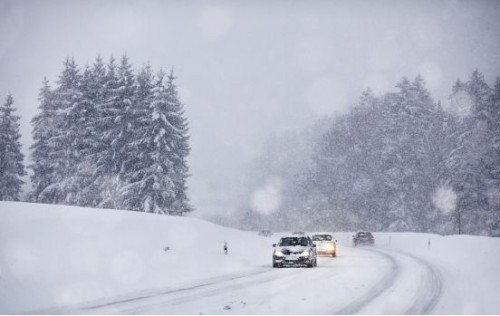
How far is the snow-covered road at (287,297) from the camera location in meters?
11.8

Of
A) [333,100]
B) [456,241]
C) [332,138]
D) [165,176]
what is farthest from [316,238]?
[333,100]

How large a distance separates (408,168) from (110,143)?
48.1 meters

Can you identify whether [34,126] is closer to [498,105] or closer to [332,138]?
[498,105]

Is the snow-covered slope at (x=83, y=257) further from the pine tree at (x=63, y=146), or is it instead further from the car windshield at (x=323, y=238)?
the pine tree at (x=63, y=146)

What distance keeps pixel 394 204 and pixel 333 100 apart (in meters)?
58.6

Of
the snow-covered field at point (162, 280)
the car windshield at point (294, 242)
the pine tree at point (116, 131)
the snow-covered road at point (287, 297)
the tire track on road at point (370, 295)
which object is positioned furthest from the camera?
the pine tree at point (116, 131)

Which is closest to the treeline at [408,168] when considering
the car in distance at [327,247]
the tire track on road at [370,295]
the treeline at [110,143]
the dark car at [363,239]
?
the dark car at [363,239]

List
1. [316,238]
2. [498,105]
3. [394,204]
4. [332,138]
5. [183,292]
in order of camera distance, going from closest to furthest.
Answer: [183,292], [316,238], [498,105], [394,204], [332,138]

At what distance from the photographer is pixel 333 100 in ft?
463

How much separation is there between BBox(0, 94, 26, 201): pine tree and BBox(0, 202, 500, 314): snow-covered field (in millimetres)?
33816

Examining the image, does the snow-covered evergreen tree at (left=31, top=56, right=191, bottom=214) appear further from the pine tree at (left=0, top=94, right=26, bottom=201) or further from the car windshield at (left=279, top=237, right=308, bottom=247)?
the car windshield at (left=279, top=237, right=308, bottom=247)

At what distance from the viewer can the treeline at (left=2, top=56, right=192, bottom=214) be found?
57125 millimetres

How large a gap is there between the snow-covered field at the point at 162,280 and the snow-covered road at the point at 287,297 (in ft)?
0.08

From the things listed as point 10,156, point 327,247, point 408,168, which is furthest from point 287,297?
point 408,168
